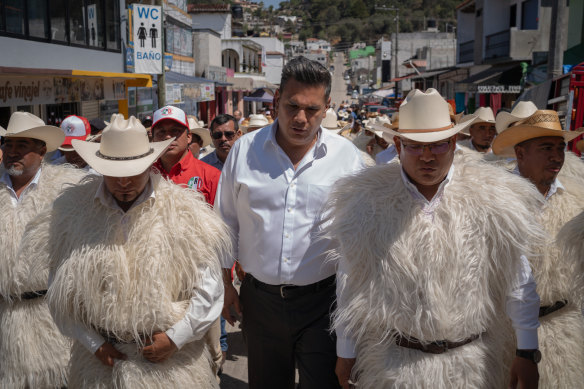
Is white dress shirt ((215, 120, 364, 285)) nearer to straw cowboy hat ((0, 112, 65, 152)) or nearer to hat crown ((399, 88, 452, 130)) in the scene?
hat crown ((399, 88, 452, 130))

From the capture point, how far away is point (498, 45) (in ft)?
88.3

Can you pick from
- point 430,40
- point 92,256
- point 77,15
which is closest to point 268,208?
point 92,256

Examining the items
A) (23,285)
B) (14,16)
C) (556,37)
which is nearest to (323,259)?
(23,285)

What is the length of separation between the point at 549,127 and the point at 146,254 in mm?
2740

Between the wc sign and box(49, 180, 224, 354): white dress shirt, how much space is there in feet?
38.5

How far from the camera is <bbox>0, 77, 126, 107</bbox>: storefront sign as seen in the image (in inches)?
399

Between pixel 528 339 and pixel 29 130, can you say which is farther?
pixel 29 130

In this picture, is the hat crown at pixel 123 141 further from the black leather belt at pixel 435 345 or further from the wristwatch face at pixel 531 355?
the wristwatch face at pixel 531 355

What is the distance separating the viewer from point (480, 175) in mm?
2908

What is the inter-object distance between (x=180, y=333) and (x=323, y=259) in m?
0.93

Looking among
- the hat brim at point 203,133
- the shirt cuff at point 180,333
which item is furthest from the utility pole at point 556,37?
the shirt cuff at point 180,333

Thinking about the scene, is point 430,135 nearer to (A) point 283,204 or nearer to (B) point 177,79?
(A) point 283,204

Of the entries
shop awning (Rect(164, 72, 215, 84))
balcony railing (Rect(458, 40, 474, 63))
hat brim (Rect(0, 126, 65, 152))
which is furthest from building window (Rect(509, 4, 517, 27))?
hat brim (Rect(0, 126, 65, 152))

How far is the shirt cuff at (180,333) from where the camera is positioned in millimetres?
3066
